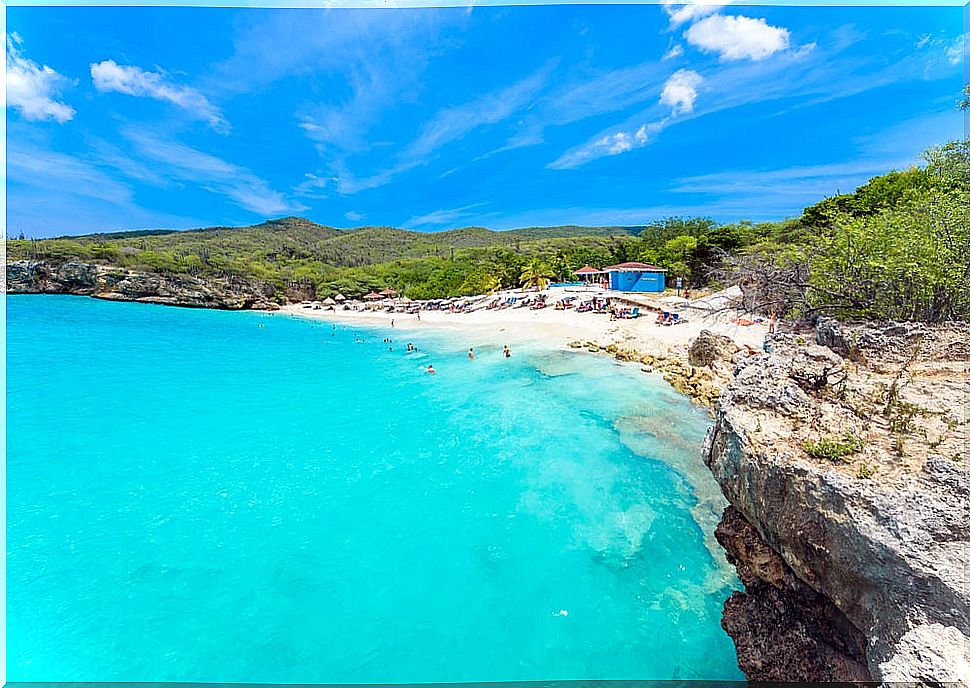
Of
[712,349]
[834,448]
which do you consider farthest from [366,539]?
[712,349]

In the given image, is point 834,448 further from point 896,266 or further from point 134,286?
point 134,286

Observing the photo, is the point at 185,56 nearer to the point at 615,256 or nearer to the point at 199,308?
the point at 615,256

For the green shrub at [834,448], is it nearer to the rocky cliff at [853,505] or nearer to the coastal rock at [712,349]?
the rocky cliff at [853,505]

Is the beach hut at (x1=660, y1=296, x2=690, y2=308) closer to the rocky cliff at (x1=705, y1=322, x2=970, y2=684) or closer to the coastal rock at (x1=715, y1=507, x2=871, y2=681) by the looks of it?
the rocky cliff at (x1=705, y1=322, x2=970, y2=684)

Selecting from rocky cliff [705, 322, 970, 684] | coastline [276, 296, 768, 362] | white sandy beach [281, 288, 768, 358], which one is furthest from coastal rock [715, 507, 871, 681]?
coastline [276, 296, 768, 362]

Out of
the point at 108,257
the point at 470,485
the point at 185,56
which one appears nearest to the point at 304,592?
the point at 470,485

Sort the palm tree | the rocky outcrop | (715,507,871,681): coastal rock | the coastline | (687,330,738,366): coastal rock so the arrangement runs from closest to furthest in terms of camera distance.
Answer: (715,507,871,681): coastal rock, (687,330,738,366): coastal rock, the coastline, the palm tree, the rocky outcrop

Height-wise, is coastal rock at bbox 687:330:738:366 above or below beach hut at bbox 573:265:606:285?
below

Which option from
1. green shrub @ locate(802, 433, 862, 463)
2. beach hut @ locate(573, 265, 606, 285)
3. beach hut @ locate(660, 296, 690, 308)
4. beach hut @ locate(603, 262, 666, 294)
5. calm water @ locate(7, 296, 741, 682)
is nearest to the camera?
green shrub @ locate(802, 433, 862, 463)
